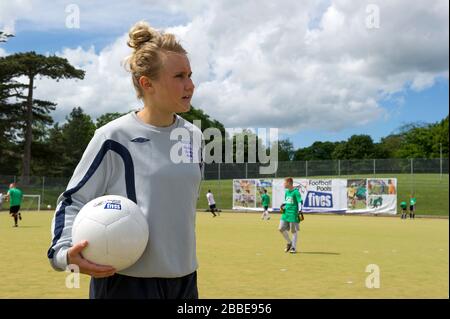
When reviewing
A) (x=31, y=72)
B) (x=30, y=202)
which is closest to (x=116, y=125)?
(x=30, y=202)

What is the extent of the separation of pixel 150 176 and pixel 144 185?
56 millimetres

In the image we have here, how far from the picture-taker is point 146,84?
2771 millimetres

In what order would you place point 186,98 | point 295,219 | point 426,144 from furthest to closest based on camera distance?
1. point 426,144
2. point 295,219
3. point 186,98

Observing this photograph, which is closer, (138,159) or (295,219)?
(138,159)

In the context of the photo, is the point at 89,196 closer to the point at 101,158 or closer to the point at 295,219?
the point at 101,158

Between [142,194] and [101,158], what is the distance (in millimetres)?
276

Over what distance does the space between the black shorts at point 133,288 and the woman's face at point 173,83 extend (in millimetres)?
916

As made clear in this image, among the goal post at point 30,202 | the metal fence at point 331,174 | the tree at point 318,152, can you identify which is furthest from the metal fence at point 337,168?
the tree at point 318,152

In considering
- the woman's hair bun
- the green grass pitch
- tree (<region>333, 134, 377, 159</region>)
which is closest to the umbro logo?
the woman's hair bun

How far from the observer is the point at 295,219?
1452cm

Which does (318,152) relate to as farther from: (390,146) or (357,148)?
(390,146)

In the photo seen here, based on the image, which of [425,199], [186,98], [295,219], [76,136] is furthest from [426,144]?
[186,98]

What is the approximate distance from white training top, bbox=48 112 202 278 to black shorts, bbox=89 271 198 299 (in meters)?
0.05

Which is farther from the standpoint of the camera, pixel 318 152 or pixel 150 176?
pixel 318 152
